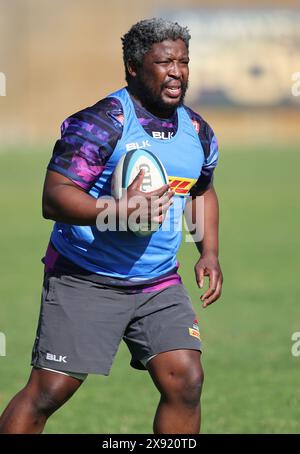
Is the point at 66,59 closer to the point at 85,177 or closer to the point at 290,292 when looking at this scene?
the point at 290,292

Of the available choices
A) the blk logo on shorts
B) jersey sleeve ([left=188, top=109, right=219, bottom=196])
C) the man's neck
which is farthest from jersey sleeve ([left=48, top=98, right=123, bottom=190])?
the blk logo on shorts

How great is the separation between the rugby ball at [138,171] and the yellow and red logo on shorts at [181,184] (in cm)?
20

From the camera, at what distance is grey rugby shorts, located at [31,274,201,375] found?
17.3ft

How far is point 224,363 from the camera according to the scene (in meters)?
9.12

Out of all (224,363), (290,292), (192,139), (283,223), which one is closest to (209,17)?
(283,223)

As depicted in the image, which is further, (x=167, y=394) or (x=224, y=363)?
(x=224, y=363)

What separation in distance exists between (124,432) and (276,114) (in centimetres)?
4436

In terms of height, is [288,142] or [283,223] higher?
[283,223]

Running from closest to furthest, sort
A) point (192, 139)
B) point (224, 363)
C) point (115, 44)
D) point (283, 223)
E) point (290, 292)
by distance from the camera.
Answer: point (192, 139) < point (224, 363) < point (290, 292) < point (283, 223) < point (115, 44)

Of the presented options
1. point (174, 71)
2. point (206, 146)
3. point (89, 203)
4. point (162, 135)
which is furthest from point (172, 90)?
point (89, 203)

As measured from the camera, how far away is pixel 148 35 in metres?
5.34

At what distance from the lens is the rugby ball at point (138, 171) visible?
5.11 m

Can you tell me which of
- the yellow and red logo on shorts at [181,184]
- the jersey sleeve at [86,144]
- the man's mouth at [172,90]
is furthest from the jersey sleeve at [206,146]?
the jersey sleeve at [86,144]
